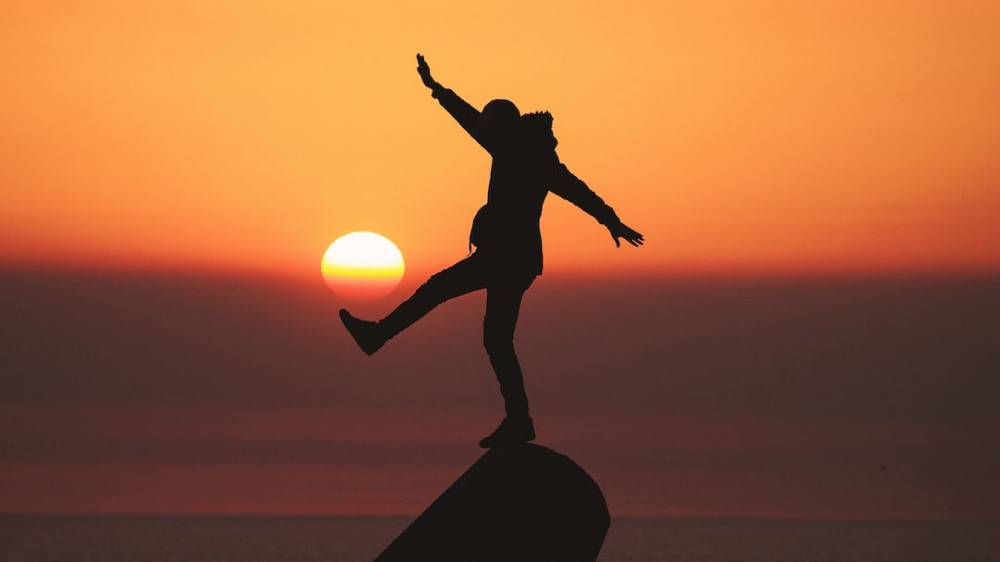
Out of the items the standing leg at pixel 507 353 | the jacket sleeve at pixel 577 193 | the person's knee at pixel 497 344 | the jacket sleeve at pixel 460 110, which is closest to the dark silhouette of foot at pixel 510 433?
the standing leg at pixel 507 353

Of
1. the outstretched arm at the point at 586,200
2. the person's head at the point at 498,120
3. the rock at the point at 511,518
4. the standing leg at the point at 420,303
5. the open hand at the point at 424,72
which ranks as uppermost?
the open hand at the point at 424,72

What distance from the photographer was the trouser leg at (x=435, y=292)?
17.4 metres

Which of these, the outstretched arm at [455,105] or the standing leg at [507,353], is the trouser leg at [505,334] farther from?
the outstretched arm at [455,105]

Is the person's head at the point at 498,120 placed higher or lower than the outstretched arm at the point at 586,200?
higher

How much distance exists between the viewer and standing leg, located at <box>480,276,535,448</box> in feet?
58.0

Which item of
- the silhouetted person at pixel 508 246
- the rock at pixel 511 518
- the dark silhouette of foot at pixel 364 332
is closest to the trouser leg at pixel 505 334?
the silhouetted person at pixel 508 246

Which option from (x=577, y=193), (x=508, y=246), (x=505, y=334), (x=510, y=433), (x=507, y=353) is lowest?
(x=510, y=433)

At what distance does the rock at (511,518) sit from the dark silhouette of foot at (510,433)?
6.9 inches

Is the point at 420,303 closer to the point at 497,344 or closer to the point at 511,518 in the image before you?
the point at 497,344

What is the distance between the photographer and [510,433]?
17.8 m

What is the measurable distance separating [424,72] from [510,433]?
4040 mm

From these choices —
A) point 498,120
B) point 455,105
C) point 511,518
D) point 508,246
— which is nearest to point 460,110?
point 455,105

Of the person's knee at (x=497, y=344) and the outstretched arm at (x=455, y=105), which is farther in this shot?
the person's knee at (x=497, y=344)

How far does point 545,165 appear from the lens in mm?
17594
